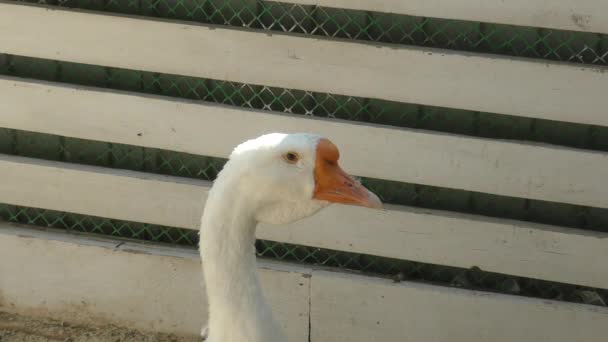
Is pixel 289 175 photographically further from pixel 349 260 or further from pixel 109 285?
pixel 109 285

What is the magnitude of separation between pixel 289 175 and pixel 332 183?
17cm

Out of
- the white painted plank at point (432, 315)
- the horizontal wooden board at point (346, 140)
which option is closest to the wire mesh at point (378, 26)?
the horizontal wooden board at point (346, 140)

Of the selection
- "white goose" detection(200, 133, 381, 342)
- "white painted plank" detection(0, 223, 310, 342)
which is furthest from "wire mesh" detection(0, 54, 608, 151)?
→ "white goose" detection(200, 133, 381, 342)

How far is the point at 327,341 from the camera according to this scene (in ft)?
19.1

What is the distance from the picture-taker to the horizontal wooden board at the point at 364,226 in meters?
5.38

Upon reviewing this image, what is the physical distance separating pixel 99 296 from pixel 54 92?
124 centimetres

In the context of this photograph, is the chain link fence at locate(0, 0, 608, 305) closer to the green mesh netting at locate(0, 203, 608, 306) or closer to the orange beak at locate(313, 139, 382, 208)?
the green mesh netting at locate(0, 203, 608, 306)

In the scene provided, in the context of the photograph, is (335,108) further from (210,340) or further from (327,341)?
(210,340)

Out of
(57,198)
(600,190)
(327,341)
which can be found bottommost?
(327,341)

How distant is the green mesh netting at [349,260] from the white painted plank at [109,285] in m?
0.10

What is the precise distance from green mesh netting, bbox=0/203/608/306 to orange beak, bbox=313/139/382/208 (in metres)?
1.83

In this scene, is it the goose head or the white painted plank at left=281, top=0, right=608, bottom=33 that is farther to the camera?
the white painted plank at left=281, top=0, right=608, bottom=33

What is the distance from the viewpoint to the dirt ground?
603 cm

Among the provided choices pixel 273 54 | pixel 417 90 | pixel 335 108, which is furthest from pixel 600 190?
pixel 273 54
